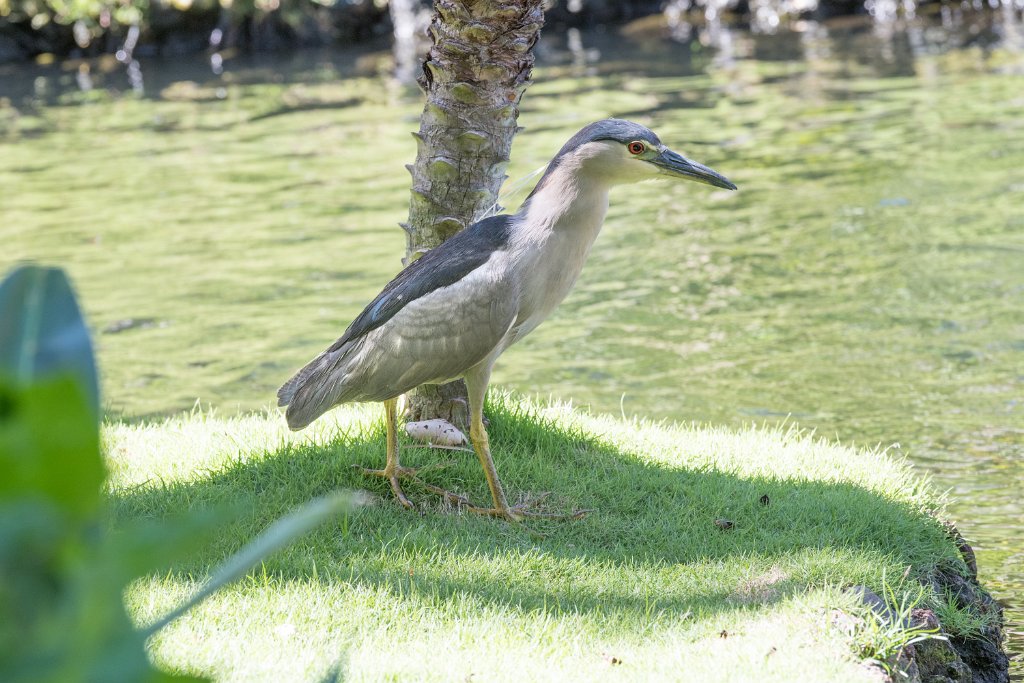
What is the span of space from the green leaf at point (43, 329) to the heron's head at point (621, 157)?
3.92 meters

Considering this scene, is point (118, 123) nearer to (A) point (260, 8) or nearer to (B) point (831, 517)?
(A) point (260, 8)

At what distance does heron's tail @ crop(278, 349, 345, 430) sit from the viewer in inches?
186

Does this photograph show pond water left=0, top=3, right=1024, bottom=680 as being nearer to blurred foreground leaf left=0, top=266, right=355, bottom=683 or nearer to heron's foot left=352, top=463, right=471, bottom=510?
heron's foot left=352, top=463, right=471, bottom=510

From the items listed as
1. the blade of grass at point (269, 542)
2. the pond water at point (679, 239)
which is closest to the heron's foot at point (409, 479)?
the pond water at point (679, 239)

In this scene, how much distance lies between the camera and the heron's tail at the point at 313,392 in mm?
4734

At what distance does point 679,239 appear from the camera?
1174 cm

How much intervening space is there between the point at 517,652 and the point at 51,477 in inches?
123

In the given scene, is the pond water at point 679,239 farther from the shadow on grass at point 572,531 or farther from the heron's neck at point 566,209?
the heron's neck at point 566,209

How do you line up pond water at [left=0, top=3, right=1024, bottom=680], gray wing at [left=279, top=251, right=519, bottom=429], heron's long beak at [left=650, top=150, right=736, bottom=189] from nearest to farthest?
gray wing at [left=279, top=251, right=519, bottom=429]
heron's long beak at [left=650, top=150, right=736, bottom=189]
pond water at [left=0, top=3, right=1024, bottom=680]

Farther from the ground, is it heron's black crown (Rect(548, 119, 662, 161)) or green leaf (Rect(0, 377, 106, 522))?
green leaf (Rect(0, 377, 106, 522))

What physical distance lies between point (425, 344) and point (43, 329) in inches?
149

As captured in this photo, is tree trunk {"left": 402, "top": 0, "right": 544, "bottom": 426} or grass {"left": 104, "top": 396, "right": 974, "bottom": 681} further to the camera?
tree trunk {"left": 402, "top": 0, "right": 544, "bottom": 426}

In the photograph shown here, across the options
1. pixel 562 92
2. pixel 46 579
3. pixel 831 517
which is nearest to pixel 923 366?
pixel 831 517

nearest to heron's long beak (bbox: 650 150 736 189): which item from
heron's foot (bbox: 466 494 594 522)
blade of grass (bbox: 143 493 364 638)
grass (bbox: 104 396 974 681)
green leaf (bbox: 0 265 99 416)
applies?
grass (bbox: 104 396 974 681)
